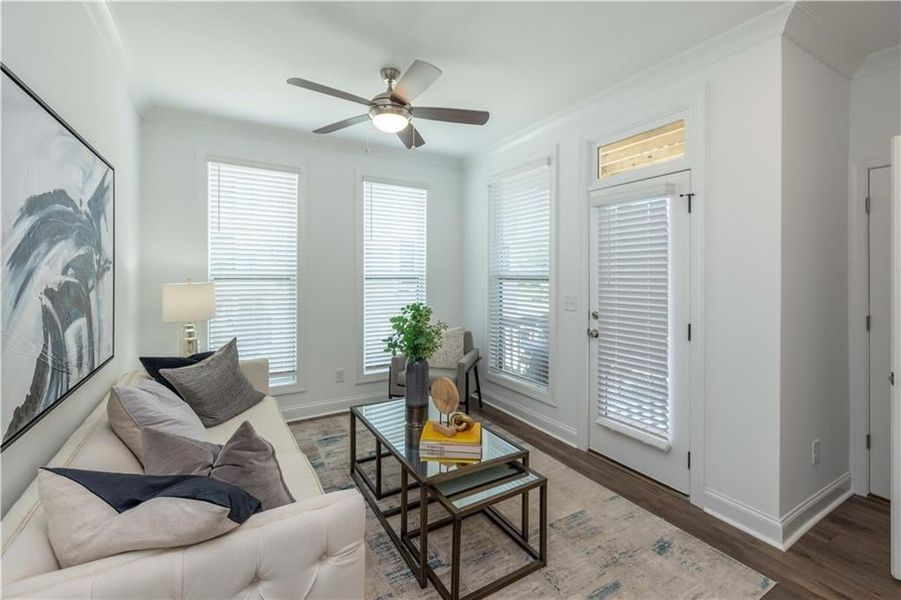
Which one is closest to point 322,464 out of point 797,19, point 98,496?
point 98,496

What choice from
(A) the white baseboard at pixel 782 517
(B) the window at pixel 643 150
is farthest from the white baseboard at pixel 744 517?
(B) the window at pixel 643 150

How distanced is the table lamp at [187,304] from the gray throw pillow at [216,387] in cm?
46

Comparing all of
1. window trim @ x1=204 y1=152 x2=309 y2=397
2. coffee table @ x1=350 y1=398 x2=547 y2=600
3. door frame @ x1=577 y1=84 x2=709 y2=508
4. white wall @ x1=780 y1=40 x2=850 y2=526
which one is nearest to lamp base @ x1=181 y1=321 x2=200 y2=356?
window trim @ x1=204 y1=152 x2=309 y2=397

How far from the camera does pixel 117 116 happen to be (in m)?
2.54

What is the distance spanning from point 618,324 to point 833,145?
63.5 inches

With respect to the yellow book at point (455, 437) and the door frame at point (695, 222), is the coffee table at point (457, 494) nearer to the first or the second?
the yellow book at point (455, 437)

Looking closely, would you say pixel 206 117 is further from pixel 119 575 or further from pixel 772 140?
pixel 772 140

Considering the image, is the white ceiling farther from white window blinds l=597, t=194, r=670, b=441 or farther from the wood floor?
the wood floor

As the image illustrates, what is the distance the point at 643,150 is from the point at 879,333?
182 centimetres

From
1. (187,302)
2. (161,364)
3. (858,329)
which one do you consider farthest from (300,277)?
(858,329)

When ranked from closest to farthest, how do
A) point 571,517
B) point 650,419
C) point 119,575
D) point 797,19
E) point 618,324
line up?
point 119,575
point 797,19
point 571,517
point 650,419
point 618,324

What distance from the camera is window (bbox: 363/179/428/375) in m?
4.29

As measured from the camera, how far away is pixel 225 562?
3.44 ft

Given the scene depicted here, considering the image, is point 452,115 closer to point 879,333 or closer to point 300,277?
point 300,277
